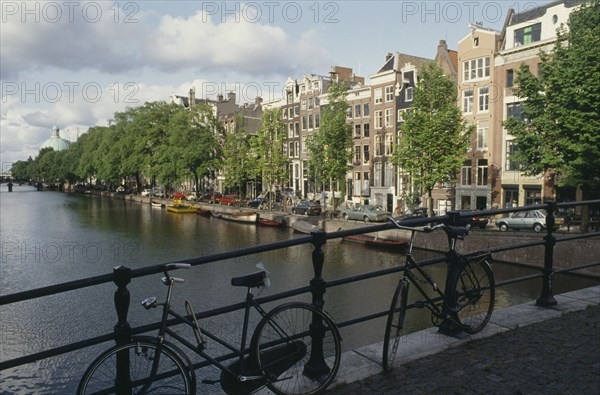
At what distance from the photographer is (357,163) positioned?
184ft

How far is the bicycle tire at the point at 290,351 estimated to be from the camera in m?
4.31

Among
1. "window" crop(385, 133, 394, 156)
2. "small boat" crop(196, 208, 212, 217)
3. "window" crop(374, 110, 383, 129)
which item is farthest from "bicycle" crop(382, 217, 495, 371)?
"small boat" crop(196, 208, 212, 217)

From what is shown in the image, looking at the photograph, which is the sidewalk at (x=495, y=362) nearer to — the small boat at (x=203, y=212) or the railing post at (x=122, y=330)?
the railing post at (x=122, y=330)

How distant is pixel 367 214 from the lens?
4325cm

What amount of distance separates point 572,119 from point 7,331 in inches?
1138

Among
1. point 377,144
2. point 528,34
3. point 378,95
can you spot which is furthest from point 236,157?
point 528,34

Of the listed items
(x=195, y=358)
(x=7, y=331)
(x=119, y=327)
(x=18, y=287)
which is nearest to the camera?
(x=119, y=327)

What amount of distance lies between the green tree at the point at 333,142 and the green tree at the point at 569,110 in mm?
19907

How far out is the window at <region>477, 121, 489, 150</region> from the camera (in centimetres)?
4241

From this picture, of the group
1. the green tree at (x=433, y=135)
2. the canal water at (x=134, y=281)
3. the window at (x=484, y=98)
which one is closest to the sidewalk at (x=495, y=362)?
the canal water at (x=134, y=281)

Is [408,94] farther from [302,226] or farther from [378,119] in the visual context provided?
[302,226]

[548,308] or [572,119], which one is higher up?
[572,119]

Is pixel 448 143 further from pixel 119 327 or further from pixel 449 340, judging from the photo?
pixel 119 327

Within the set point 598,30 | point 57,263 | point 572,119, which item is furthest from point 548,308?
point 57,263
